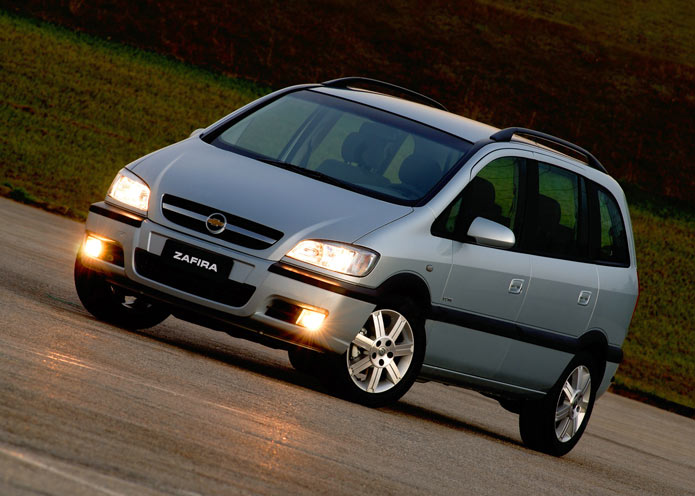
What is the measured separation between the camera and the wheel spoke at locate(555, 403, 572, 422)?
34.3 ft

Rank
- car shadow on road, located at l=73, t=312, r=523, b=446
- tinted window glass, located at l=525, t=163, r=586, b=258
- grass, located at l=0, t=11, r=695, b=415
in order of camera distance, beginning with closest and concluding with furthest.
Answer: car shadow on road, located at l=73, t=312, r=523, b=446, tinted window glass, located at l=525, t=163, r=586, b=258, grass, located at l=0, t=11, r=695, b=415

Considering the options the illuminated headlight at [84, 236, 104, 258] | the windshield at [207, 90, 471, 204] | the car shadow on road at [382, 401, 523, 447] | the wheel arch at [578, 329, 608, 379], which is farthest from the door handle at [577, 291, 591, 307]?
the illuminated headlight at [84, 236, 104, 258]

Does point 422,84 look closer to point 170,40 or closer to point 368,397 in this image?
point 170,40

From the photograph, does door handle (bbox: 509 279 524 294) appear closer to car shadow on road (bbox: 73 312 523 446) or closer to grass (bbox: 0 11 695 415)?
car shadow on road (bbox: 73 312 523 446)

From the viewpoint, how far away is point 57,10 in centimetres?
4616

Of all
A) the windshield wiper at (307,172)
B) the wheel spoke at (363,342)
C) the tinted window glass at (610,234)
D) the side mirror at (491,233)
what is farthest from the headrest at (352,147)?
the tinted window glass at (610,234)

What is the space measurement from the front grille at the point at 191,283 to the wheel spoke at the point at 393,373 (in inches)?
42.5

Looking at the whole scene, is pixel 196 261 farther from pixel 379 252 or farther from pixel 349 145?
pixel 349 145

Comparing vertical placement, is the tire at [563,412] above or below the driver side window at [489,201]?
below

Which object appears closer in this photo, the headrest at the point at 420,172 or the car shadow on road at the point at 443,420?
the headrest at the point at 420,172

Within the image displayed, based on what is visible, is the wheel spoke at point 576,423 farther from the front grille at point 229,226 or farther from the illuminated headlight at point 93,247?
the illuminated headlight at point 93,247

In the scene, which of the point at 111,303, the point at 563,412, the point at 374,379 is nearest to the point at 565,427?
the point at 563,412

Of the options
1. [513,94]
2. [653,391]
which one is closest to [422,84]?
[513,94]

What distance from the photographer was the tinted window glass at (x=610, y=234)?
10719mm
